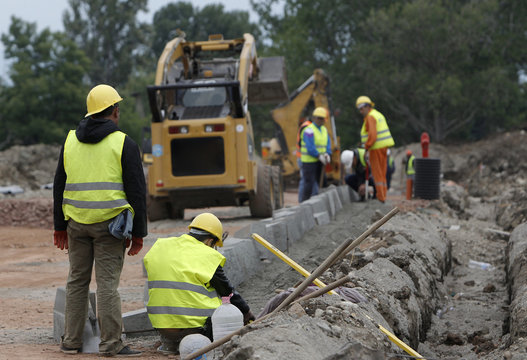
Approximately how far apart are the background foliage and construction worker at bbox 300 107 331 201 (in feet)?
83.2

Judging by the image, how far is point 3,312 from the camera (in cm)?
738

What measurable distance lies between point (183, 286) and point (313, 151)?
8.57 m

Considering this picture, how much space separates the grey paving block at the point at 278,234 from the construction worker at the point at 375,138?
3762 millimetres

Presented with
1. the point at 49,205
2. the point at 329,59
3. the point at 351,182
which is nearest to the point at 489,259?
the point at 351,182

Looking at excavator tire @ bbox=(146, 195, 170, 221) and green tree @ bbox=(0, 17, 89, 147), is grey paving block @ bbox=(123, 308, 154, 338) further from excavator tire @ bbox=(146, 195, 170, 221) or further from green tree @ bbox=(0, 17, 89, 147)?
green tree @ bbox=(0, 17, 89, 147)

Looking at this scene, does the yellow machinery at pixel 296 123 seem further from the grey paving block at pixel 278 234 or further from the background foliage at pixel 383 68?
the background foliage at pixel 383 68

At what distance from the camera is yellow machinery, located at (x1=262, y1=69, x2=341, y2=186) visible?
20.3 meters

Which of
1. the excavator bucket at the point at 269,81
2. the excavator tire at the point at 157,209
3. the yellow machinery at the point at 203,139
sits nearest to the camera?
the yellow machinery at the point at 203,139

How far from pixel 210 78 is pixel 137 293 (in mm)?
7567

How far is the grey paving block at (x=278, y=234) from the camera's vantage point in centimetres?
900

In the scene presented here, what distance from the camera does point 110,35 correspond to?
54.5m

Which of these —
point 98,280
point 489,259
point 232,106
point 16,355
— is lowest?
point 489,259

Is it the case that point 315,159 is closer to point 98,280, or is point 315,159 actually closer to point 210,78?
point 210,78

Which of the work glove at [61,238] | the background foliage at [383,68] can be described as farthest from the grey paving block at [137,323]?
the background foliage at [383,68]
